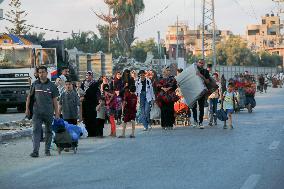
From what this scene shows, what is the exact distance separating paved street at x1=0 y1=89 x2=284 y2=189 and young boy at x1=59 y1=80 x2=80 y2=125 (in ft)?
2.42

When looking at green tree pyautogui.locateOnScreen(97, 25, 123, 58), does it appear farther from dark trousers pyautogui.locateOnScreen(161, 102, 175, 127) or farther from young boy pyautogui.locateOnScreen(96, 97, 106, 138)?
young boy pyautogui.locateOnScreen(96, 97, 106, 138)

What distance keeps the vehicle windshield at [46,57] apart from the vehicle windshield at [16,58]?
0.35m

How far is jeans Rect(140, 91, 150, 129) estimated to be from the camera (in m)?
21.8

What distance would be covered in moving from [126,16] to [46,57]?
→ 4137 centimetres

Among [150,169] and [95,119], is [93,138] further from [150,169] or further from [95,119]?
[150,169]

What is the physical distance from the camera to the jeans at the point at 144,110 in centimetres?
2183

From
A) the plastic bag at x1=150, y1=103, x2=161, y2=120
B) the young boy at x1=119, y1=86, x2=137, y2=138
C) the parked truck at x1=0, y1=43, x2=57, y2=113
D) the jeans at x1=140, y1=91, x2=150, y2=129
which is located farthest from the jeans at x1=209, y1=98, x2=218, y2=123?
the parked truck at x1=0, y1=43, x2=57, y2=113

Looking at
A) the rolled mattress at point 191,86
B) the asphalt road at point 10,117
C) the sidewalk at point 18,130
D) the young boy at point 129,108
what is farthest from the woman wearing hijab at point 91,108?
the asphalt road at point 10,117

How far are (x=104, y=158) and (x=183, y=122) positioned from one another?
9674mm

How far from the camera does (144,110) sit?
71.8ft

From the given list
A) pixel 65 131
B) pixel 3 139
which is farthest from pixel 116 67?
pixel 65 131

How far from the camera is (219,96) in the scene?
2319 cm

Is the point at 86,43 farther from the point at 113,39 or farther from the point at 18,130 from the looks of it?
the point at 18,130

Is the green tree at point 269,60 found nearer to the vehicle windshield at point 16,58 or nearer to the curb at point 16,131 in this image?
the vehicle windshield at point 16,58
